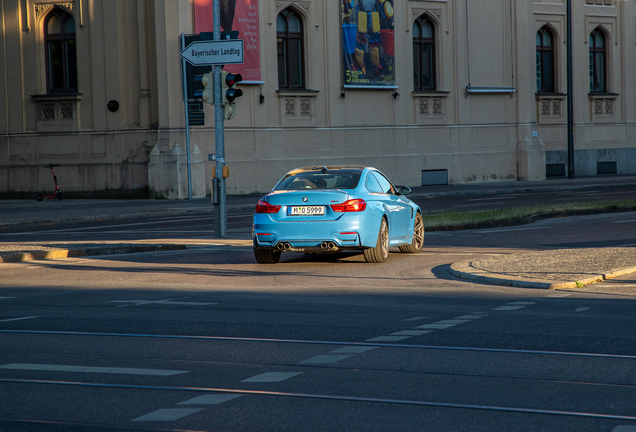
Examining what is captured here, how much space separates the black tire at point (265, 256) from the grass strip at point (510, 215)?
5731mm

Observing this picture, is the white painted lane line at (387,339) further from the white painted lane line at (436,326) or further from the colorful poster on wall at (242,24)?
the colorful poster on wall at (242,24)

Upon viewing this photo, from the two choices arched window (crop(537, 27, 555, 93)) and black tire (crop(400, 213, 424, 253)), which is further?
arched window (crop(537, 27, 555, 93))

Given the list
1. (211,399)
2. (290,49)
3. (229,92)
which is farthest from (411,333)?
(290,49)

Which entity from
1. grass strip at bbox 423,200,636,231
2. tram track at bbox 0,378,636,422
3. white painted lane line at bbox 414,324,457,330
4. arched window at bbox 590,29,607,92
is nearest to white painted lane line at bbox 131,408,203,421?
tram track at bbox 0,378,636,422

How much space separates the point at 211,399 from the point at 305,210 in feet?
25.0

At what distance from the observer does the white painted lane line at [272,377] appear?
598 cm

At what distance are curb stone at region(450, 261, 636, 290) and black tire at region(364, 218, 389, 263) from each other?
1.64 m

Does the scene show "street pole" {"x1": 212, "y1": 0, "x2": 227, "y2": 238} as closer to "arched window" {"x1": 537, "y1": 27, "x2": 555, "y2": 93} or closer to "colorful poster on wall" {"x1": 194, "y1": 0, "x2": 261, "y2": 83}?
"colorful poster on wall" {"x1": 194, "y1": 0, "x2": 261, "y2": 83}

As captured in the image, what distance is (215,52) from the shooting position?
17516mm

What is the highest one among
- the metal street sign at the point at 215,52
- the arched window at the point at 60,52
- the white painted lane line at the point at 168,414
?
the arched window at the point at 60,52

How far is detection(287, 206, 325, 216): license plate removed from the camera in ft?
42.4

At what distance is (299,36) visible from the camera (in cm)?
3553

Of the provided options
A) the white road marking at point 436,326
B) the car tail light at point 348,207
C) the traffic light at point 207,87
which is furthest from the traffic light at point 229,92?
the white road marking at point 436,326

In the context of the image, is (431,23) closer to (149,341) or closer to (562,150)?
(562,150)
